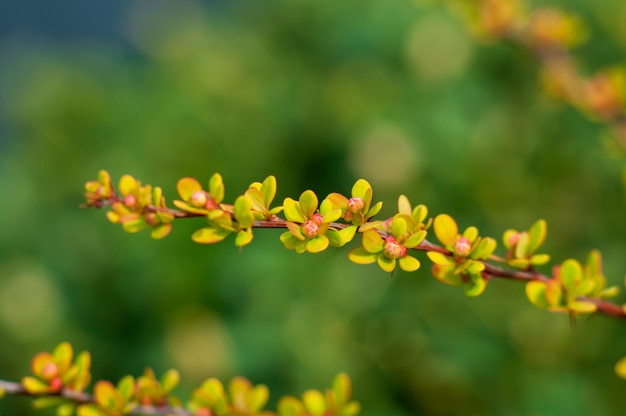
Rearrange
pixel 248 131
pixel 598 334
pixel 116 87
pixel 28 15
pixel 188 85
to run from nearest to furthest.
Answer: pixel 598 334, pixel 248 131, pixel 188 85, pixel 116 87, pixel 28 15

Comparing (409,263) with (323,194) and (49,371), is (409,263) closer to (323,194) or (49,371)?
(49,371)

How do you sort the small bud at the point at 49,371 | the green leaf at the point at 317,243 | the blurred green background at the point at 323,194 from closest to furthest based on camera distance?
the green leaf at the point at 317,243 < the small bud at the point at 49,371 < the blurred green background at the point at 323,194

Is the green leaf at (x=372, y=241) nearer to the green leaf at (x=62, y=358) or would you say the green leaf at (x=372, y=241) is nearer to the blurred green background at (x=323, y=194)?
the green leaf at (x=62, y=358)

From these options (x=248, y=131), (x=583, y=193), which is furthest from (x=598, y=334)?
(x=248, y=131)

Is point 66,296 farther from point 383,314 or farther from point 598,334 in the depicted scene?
point 598,334

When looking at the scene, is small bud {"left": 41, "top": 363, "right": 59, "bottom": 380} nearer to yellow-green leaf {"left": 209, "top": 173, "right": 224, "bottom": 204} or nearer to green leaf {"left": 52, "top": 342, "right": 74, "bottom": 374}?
green leaf {"left": 52, "top": 342, "right": 74, "bottom": 374}

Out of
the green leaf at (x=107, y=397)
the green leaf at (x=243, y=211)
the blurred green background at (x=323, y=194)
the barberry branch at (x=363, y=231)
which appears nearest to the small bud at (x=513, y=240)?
the barberry branch at (x=363, y=231)

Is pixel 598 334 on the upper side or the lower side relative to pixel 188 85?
lower
